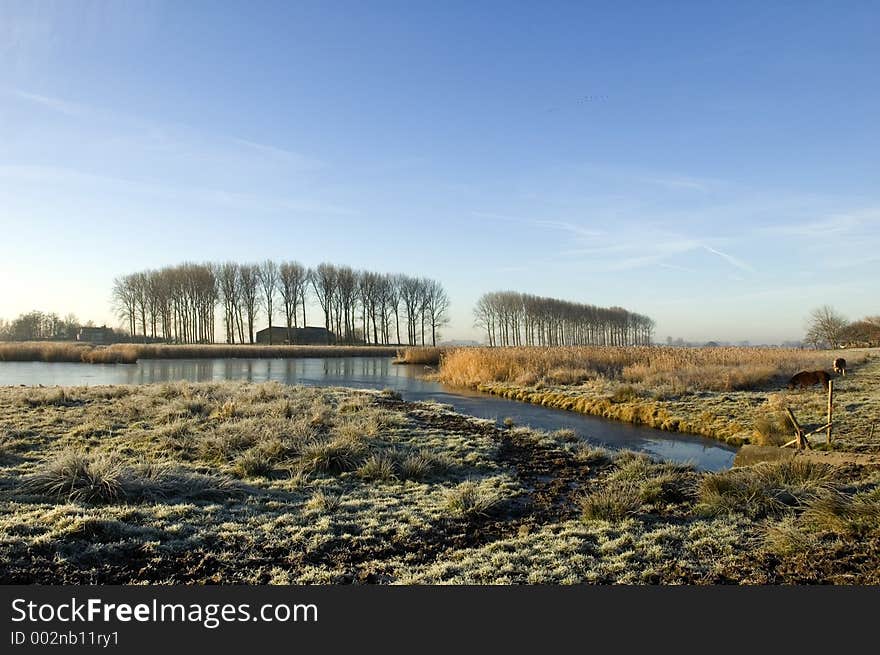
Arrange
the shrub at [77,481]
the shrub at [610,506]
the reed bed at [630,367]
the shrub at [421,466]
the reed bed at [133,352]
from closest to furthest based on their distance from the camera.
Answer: the shrub at [610,506]
the shrub at [77,481]
the shrub at [421,466]
the reed bed at [630,367]
the reed bed at [133,352]

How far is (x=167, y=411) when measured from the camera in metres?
11.2

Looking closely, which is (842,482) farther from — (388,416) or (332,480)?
(388,416)

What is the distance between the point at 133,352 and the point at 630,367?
34318 mm

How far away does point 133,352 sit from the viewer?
123 feet

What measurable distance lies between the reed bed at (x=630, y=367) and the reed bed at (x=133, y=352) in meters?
24.3

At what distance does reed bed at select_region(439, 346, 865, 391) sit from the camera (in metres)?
17.2

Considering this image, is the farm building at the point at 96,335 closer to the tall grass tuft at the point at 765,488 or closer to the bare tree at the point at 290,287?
the bare tree at the point at 290,287

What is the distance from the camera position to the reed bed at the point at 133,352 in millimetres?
36562

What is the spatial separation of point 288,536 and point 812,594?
4369 millimetres

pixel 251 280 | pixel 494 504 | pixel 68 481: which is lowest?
pixel 494 504

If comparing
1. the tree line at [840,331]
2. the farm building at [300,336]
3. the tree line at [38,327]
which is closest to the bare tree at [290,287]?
the farm building at [300,336]

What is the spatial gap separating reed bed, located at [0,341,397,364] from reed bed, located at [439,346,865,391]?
24.3 m

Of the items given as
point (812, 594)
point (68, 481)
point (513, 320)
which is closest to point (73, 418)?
point (68, 481)

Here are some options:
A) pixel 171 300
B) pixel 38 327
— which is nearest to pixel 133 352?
pixel 171 300
